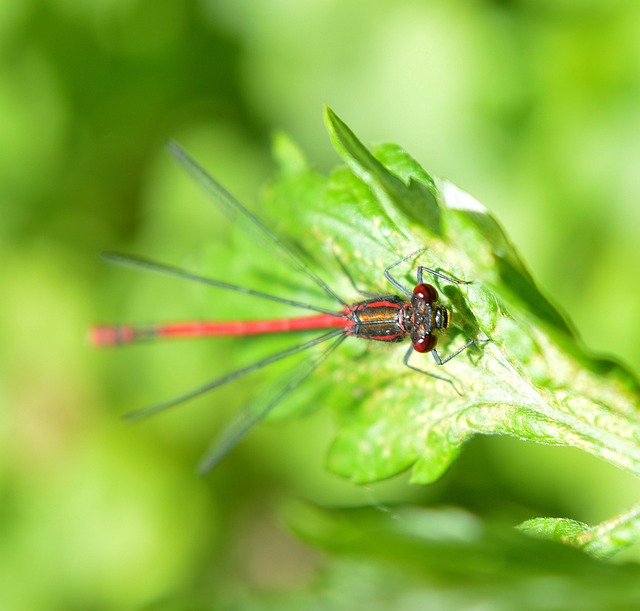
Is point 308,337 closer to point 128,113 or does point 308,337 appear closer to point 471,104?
point 471,104

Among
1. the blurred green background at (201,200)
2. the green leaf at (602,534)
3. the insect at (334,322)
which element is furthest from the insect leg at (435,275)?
the blurred green background at (201,200)

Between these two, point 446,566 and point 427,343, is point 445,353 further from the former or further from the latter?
point 446,566

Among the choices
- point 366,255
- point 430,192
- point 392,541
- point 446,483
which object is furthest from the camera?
point 446,483

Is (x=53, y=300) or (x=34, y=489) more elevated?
(x=53, y=300)

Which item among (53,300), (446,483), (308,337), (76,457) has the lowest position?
(446,483)

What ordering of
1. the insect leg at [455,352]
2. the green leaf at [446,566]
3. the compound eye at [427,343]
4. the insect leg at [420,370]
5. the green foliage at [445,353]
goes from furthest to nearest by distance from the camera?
the compound eye at [427,343]
the insect leg at [420,370]
the insect leg at [455,352]
the green foliage at [445,353]
the green leaf at [446,566]

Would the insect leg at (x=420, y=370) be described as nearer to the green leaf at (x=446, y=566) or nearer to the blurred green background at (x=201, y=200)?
the green leaf at (x=446, y=566)

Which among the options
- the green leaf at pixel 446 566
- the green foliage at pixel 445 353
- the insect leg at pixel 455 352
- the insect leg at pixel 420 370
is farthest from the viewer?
the insect leg at pixel 420 370

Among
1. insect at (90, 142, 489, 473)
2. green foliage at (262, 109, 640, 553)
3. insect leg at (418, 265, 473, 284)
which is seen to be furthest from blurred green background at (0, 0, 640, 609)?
insect leg at (418, 265, 473, 284)

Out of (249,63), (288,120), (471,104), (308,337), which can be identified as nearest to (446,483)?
(308,337)
